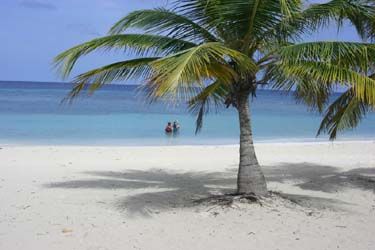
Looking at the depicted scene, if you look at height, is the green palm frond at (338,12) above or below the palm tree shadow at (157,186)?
above

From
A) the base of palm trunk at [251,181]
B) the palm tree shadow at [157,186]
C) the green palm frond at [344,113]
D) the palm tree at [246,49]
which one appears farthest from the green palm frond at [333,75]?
the palm tree shadow at [157,186]

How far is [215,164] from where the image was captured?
12.0 m

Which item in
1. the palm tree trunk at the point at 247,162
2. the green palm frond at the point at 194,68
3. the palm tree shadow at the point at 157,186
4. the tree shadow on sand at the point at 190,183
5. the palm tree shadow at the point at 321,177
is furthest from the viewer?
the palm tree shadow at the point at 321,177

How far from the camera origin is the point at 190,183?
365 inches

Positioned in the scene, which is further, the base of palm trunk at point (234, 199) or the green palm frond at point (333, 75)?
the base of palm trunk at point (234, 199)

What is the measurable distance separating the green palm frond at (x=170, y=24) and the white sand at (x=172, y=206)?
2349 millimetres

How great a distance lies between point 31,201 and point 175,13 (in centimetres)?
343

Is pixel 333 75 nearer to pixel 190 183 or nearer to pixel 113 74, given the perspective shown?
pixel 113 74

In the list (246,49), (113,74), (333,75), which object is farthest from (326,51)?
(113,74)

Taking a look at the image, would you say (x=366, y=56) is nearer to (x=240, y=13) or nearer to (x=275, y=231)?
(x=240, y=13)

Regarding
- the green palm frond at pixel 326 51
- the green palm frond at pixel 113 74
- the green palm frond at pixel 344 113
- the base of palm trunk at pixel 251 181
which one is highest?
the green palm frond at pixel 326 51

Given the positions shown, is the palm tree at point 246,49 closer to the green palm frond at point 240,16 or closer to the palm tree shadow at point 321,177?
the green palm frond at point 240,16

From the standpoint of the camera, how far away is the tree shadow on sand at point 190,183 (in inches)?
294

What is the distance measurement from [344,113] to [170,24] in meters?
3.48
